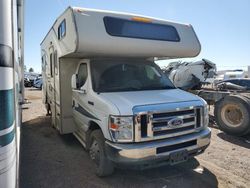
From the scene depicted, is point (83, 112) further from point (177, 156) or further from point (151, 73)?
point (177, 156)

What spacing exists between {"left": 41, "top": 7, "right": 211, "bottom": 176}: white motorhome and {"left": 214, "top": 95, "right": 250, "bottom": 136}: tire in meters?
2.28

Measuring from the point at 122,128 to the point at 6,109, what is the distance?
2.13 metres

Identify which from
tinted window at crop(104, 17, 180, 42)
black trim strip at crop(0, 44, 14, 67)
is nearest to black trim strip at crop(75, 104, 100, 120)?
tinted window at crop(104, 17, 180, 42)

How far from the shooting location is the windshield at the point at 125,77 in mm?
4910

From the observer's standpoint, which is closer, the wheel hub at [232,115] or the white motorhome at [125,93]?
the white motorhome at [125,93]

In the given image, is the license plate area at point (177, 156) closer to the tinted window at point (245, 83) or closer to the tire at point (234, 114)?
the tire at point (234, 114)

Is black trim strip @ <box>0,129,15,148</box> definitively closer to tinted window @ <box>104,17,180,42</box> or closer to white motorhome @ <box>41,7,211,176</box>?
white motorhome @ <box>41,7,211,176</box>

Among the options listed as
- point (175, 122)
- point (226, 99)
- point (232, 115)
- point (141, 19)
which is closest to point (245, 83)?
point (226, 99)

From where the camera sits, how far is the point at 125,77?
5141 mm

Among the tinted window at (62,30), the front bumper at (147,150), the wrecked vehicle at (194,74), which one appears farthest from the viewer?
the wrecked vehicle at (194,74)

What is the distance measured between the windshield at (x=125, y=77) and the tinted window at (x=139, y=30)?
26.6 inches

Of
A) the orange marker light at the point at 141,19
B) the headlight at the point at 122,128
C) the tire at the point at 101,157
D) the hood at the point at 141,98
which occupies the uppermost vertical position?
the orange marker light at the point at 141,19

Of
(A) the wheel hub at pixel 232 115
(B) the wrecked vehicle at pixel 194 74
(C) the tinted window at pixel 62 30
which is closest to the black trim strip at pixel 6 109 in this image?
(C) the tinted window at pixel 62 30

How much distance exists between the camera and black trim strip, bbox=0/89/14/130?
199 centimetres
